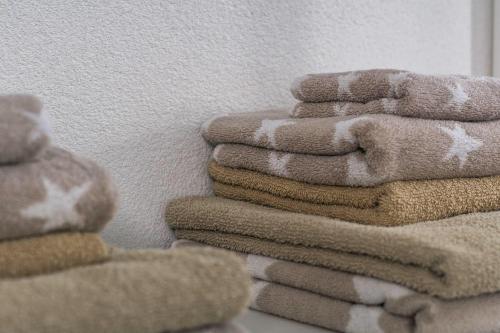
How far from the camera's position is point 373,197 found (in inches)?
27.5

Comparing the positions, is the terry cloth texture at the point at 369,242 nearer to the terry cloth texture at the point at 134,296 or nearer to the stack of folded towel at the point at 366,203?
the stack of folded towel at the point at 366,203

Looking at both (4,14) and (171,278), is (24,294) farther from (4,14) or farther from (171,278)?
(4,14)

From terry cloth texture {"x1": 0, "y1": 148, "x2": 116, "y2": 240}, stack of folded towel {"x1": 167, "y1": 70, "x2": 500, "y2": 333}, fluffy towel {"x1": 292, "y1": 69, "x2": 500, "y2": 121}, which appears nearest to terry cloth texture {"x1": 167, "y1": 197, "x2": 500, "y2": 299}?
stack of folded towel {"x1": 167, "y1": 70, "x2": 500, "y2": 333}

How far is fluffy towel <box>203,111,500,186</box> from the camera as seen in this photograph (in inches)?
27.2

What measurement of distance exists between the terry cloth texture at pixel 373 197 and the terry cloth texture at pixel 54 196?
0.92 ft

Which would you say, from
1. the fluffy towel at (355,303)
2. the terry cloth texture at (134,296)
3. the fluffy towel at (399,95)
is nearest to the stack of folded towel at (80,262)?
the terry cloth texture at (134,296)

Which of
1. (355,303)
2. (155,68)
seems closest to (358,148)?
(355,303)

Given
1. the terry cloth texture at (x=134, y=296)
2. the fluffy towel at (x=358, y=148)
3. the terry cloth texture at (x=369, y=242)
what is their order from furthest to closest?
the fluffy towel at (x=358, y=148) → the terry cloth texture at (x=369, y=242) → the terry cloth texture at (x=134, y=296)

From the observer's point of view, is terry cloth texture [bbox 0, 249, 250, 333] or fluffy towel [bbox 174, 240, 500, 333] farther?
fluffy towel [bbox 174, 240, 500, 333]

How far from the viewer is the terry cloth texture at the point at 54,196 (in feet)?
1.63

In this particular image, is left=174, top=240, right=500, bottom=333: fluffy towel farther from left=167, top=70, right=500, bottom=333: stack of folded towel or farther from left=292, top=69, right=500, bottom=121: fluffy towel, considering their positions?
left=292, top=69, right=500, bottom=121: fluffy towel

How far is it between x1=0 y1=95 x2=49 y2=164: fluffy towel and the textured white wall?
0.18m

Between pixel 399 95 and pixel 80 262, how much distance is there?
39 centimetres

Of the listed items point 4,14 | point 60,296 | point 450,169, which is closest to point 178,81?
point 4,14
